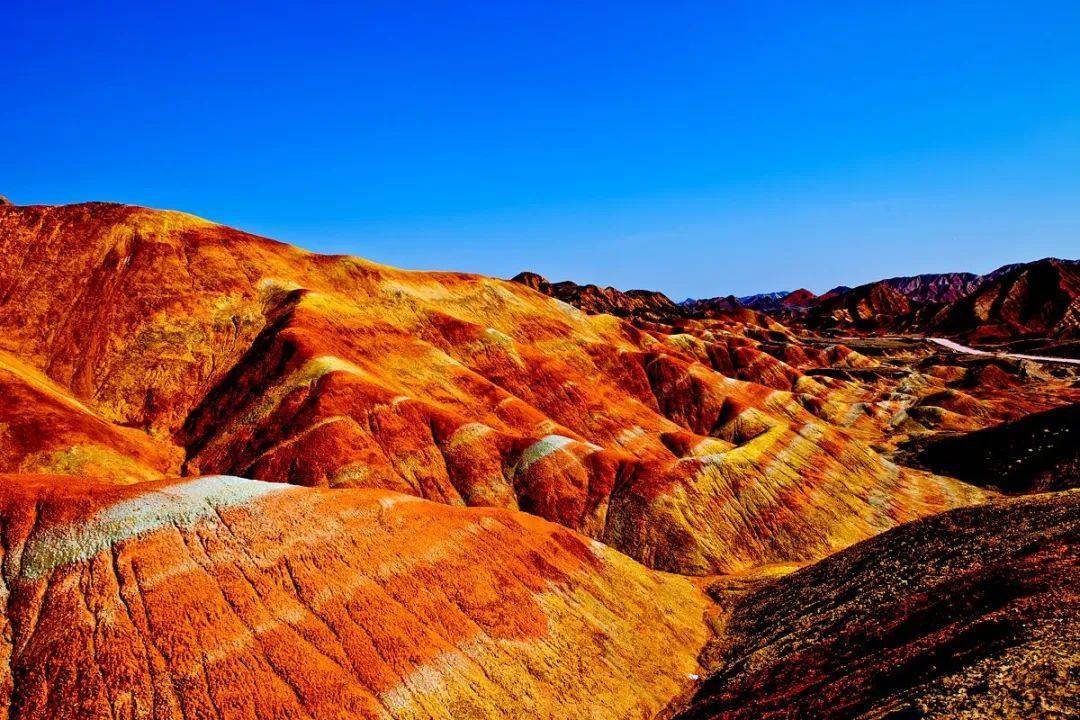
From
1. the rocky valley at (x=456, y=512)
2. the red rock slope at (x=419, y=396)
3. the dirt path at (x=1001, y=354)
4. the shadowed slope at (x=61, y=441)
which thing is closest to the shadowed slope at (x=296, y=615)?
the rocky valley at (x=456, y=512)

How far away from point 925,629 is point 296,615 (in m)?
23.9

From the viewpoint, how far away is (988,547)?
29094 mm

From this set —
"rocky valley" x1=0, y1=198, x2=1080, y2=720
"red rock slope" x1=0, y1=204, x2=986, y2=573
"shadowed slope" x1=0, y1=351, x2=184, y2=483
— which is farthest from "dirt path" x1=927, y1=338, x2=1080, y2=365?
"shadowed slope" x1=0, y1=351, x2=184, y2=483

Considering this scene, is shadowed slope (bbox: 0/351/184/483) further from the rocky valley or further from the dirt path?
the dirt path

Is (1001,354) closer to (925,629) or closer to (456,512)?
(925,629)

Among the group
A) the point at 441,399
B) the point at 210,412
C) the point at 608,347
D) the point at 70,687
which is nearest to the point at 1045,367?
the point at 608,347

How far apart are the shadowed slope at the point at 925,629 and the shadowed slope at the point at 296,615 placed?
17.5ft

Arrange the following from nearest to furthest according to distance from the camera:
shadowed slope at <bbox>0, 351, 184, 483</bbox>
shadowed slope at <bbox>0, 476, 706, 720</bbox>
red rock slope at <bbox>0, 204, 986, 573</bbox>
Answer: shadowed slope at <bbox>0, 476, 706, 720</bbox> < shadowed slope at <bbox>0, 351, 184, 483</bbox> < red rock slope at <bbox>0, 204, 986, 573</bbox>

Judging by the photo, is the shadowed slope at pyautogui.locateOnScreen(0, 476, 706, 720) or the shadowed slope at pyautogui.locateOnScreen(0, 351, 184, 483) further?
the shadowed slope at pyautogui.locateOnScreen(0, 351, 184, 483)

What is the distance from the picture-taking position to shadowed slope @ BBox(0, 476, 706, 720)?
71.9ft

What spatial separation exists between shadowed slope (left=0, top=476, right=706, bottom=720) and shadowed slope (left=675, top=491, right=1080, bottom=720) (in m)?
5.33

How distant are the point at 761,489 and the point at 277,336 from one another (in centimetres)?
5116

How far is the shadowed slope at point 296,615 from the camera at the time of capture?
21922mm

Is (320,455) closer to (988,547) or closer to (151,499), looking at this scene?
(151,499)
